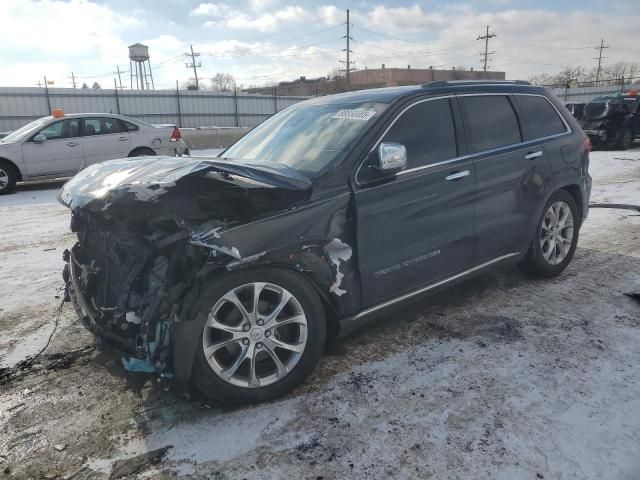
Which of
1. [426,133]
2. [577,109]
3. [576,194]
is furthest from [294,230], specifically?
[577,109]

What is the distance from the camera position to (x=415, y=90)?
3564 millimetres

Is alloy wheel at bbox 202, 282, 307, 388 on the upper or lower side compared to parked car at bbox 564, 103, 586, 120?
lower

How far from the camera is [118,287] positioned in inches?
107

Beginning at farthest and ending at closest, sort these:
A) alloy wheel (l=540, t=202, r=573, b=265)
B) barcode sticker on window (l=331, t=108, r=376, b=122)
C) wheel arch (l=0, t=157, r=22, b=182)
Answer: wheel arch (l=0, t=157, r=22, b=182) → alloy wheel (l=540, t=202, r=573, b=265) → barcode sticker on window (l=331, t=108, r=376, b=122)

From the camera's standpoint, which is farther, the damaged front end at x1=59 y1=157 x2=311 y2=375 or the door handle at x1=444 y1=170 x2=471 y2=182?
the door handle at x1=444 y1=170 x2=471 y2=182

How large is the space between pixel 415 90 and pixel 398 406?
2.22 meters

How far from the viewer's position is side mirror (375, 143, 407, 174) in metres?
3.02

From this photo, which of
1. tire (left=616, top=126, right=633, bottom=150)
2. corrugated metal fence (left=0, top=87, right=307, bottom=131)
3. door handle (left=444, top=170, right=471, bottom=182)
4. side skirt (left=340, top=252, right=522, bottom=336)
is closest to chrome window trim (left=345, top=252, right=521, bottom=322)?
side skirt (left=340, top=252, right=522, bottom=336)

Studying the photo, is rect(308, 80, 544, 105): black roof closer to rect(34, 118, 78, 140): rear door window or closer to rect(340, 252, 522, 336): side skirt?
rect(340, 252, 522, 336): side skirt

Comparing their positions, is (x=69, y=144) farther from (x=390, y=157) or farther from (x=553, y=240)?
(x=553, y=240)

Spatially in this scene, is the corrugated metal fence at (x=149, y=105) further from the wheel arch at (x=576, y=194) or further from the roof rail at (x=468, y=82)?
the wheel arch at (x=576, y=194)

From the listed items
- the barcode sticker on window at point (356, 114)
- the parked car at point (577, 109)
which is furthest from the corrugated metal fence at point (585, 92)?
the barcode sticker on window at point (356, 114)

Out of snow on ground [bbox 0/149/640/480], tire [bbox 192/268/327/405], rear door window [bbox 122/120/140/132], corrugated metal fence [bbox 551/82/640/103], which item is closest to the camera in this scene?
Result: snow on ground [bbox 0/149/640/480]

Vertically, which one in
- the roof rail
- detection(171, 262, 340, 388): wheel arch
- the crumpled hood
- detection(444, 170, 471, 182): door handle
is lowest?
detection(171, 262, 340, 388): wheel arch
